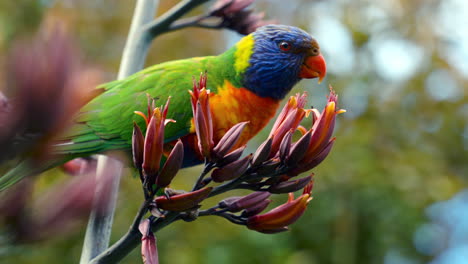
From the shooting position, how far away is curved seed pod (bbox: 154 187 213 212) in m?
1.06

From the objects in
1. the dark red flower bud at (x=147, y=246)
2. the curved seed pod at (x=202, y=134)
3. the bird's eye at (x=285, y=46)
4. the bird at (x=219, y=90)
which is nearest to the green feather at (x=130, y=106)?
the bird at (x=219, y=90)

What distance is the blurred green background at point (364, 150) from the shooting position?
3387 millimetres

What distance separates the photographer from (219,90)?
2014 mm

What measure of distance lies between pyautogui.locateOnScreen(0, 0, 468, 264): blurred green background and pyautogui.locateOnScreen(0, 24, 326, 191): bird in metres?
1.38

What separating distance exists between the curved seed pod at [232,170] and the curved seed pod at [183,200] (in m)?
0.08

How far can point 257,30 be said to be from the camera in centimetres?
198

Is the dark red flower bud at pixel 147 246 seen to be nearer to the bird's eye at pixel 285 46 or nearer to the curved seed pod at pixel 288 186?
the curved seed pod at pixel 288 186

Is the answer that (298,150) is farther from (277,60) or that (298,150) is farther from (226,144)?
(277,60)

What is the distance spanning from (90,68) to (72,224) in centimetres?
21

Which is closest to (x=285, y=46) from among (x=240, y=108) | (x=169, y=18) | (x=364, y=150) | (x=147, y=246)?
(x=240, y=108)

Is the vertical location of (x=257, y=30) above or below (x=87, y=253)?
above

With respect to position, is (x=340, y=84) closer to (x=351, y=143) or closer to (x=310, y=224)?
(x=351, y=143)

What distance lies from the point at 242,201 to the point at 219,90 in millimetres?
864

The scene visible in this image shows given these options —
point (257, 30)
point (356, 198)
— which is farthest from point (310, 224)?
point (257, 30)
